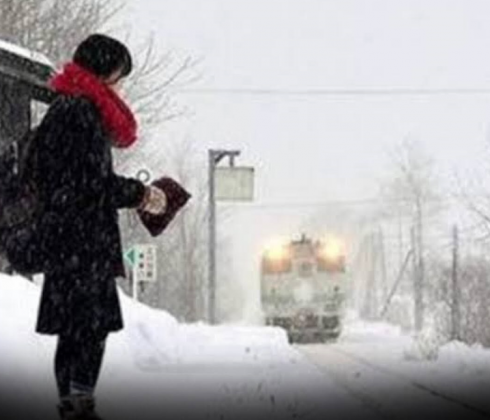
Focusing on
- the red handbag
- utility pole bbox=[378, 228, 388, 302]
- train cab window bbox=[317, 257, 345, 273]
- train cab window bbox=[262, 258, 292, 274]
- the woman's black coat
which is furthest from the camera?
utility pole bbox=[378, 228, 388, 302]

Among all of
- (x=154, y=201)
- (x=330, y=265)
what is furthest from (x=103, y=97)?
(x=330, y=265)

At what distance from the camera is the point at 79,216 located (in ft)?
16.8

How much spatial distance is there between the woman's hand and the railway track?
307 cm

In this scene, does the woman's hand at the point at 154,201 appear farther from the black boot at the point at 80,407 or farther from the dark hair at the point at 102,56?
the black boot at the point at 80,407

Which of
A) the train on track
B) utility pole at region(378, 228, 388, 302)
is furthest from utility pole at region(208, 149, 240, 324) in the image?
utility pole at region(378, 228, 388, 302)

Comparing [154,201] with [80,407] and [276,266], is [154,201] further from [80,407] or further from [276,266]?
[276,266]

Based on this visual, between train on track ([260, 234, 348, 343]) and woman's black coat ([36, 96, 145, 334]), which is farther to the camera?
train on track ([260, 234, 348, 343])

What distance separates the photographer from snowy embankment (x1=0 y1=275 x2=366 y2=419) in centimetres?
718

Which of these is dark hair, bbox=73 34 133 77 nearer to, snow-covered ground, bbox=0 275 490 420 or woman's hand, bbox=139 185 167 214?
woman's hand, bbox=139 185 167 214

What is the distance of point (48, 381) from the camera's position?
7.07m

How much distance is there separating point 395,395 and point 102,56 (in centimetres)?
573

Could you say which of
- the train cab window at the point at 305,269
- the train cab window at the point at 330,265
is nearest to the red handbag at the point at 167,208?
the train cab window at the point at 305,269

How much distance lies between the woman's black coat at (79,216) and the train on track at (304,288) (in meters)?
31.5

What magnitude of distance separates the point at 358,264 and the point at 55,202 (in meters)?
133
